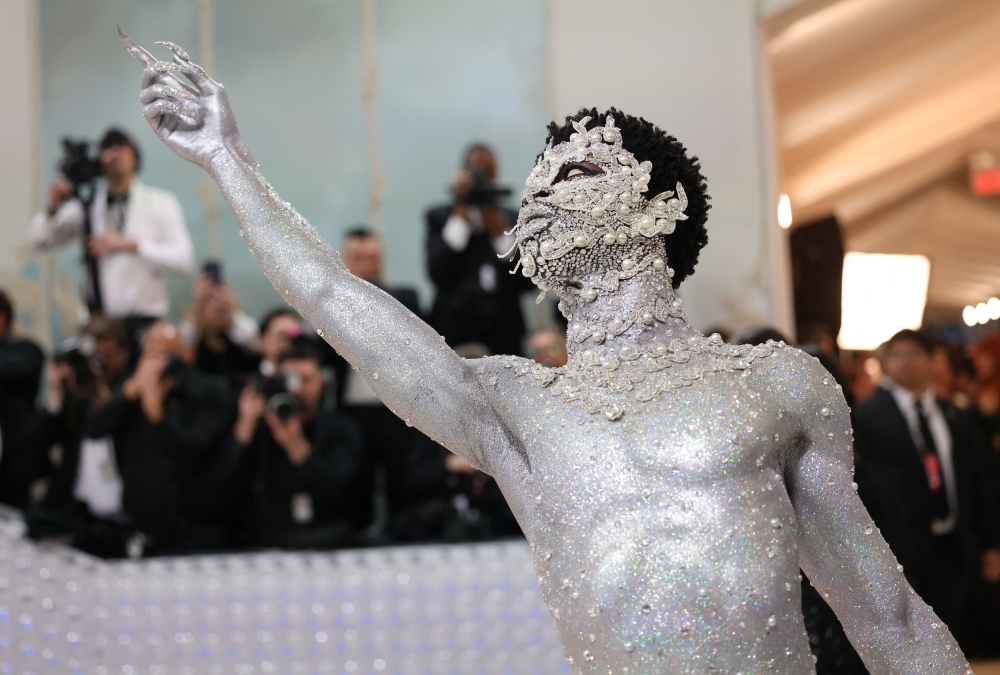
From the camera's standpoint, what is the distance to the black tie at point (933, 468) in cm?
616

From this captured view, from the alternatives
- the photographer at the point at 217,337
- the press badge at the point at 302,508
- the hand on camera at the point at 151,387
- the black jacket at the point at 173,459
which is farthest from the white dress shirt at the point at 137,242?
the press badge at the point at 302,508

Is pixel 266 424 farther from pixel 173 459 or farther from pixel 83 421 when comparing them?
pixel 83 421

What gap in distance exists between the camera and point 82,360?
557 centimetres

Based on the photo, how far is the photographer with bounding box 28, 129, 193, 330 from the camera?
20.3 feet

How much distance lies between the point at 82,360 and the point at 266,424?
1006 mm

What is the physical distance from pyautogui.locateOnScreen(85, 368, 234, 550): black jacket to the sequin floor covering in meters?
0.50

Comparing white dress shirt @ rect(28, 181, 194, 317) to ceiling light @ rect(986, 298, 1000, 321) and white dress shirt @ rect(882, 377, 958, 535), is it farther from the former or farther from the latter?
ceiling light @ rect(986, 298, 1000, 321)

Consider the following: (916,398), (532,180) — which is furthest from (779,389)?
(916,398)

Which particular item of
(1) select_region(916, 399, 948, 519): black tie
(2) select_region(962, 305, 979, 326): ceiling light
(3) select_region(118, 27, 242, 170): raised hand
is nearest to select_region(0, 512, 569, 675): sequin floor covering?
(1) select_region(916, 399, 948, 519): black tie

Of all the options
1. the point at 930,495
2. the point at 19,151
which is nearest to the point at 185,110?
the point at 930,495

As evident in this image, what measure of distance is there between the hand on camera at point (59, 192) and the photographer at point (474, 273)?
6.07 ft

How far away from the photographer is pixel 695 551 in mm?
1736

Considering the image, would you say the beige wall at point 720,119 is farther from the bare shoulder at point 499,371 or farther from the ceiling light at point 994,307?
the bare shoulder at point 499,371

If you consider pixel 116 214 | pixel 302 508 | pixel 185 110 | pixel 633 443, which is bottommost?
pixel 302 508
